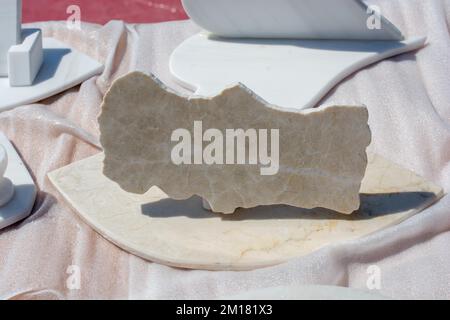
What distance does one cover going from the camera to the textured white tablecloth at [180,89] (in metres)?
1.29

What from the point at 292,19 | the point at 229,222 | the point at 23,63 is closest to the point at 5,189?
the point at 229,222

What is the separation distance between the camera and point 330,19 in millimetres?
2076

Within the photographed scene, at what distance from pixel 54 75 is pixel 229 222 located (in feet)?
2.87

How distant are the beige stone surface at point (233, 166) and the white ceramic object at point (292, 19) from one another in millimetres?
788

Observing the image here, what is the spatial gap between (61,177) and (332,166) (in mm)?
603

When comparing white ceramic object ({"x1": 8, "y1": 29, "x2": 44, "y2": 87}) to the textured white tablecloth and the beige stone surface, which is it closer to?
the textured white tablecloth

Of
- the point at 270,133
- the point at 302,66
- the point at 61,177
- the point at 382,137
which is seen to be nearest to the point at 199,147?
the point at 270,133

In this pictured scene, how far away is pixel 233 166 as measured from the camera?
139 centimetres

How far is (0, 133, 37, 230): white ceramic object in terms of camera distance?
1460 mm

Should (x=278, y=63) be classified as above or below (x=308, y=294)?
above

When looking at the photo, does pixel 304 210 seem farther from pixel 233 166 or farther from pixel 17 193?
pixel 17 193

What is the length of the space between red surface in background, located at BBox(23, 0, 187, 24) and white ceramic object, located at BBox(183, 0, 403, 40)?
1.10 m

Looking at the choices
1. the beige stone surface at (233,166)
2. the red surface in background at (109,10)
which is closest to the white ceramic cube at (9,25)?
the beige stone surface at (233,166)
